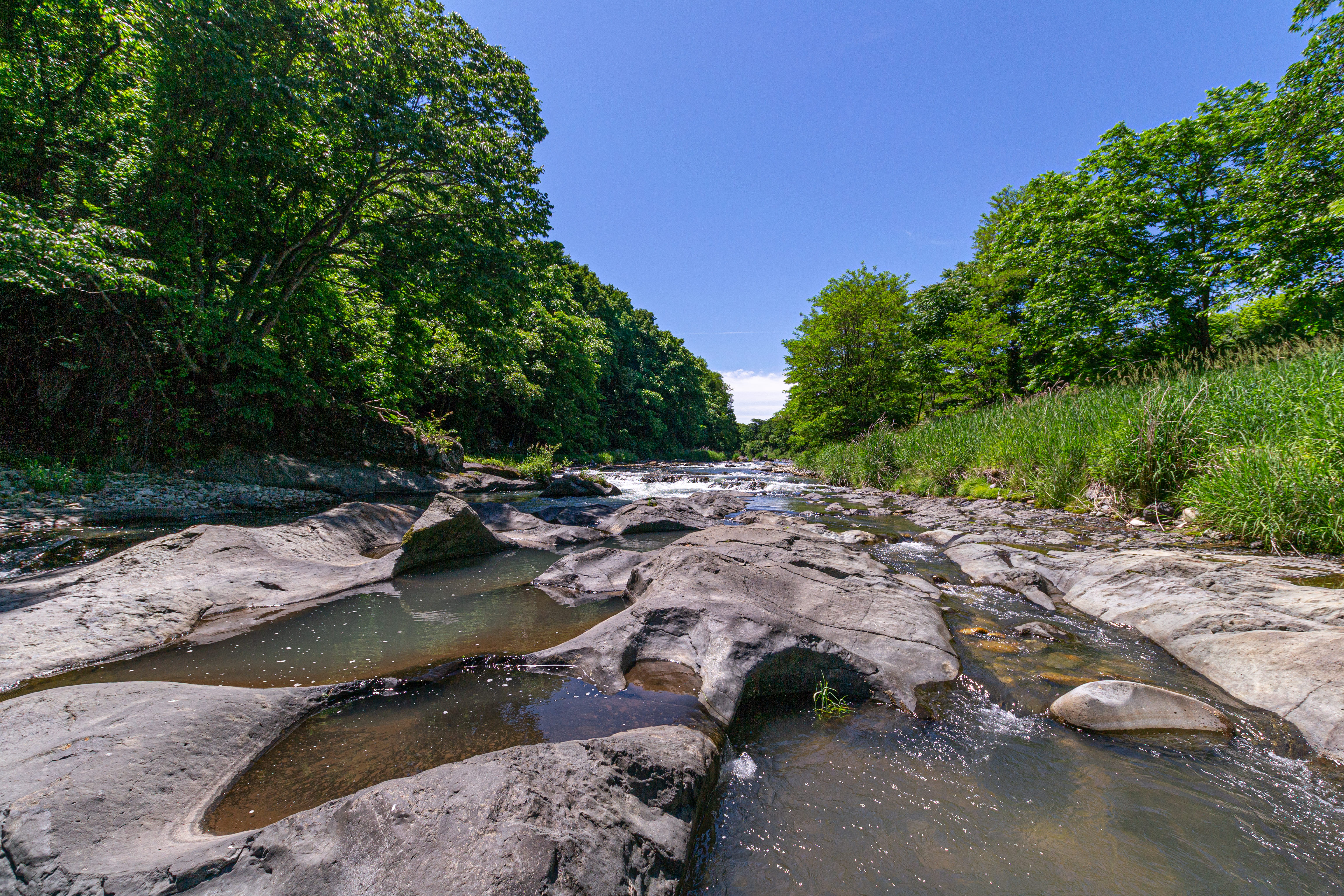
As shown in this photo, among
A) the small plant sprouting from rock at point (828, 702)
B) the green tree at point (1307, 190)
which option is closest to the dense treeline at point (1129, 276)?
the green tree at point (1307, 190)

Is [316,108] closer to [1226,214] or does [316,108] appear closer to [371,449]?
[371,449]

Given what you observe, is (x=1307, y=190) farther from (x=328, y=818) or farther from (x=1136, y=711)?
(x=328, y=818)

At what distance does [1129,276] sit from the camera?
14.0 meters

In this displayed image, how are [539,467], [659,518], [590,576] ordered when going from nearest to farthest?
1. [590,576]
2. [659,518]
3. [539,467]

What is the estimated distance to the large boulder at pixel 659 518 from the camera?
26.9ft

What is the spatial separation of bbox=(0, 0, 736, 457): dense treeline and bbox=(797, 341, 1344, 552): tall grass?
12.7 m

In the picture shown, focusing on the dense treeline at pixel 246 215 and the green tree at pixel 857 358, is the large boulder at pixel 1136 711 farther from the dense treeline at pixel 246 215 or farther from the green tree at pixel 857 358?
the green tree at pixel 857 358

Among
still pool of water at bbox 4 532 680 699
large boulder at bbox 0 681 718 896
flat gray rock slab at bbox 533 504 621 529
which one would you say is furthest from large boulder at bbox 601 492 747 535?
large boulder at bbox 0 681 718 896

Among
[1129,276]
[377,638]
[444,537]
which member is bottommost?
[377,638]

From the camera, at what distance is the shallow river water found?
161 cm

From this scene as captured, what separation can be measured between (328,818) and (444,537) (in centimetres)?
459

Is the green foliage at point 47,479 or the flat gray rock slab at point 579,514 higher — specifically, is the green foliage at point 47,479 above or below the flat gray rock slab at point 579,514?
above

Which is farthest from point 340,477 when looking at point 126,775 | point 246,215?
point 126,775

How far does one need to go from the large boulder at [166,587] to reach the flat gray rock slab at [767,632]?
118 inches
